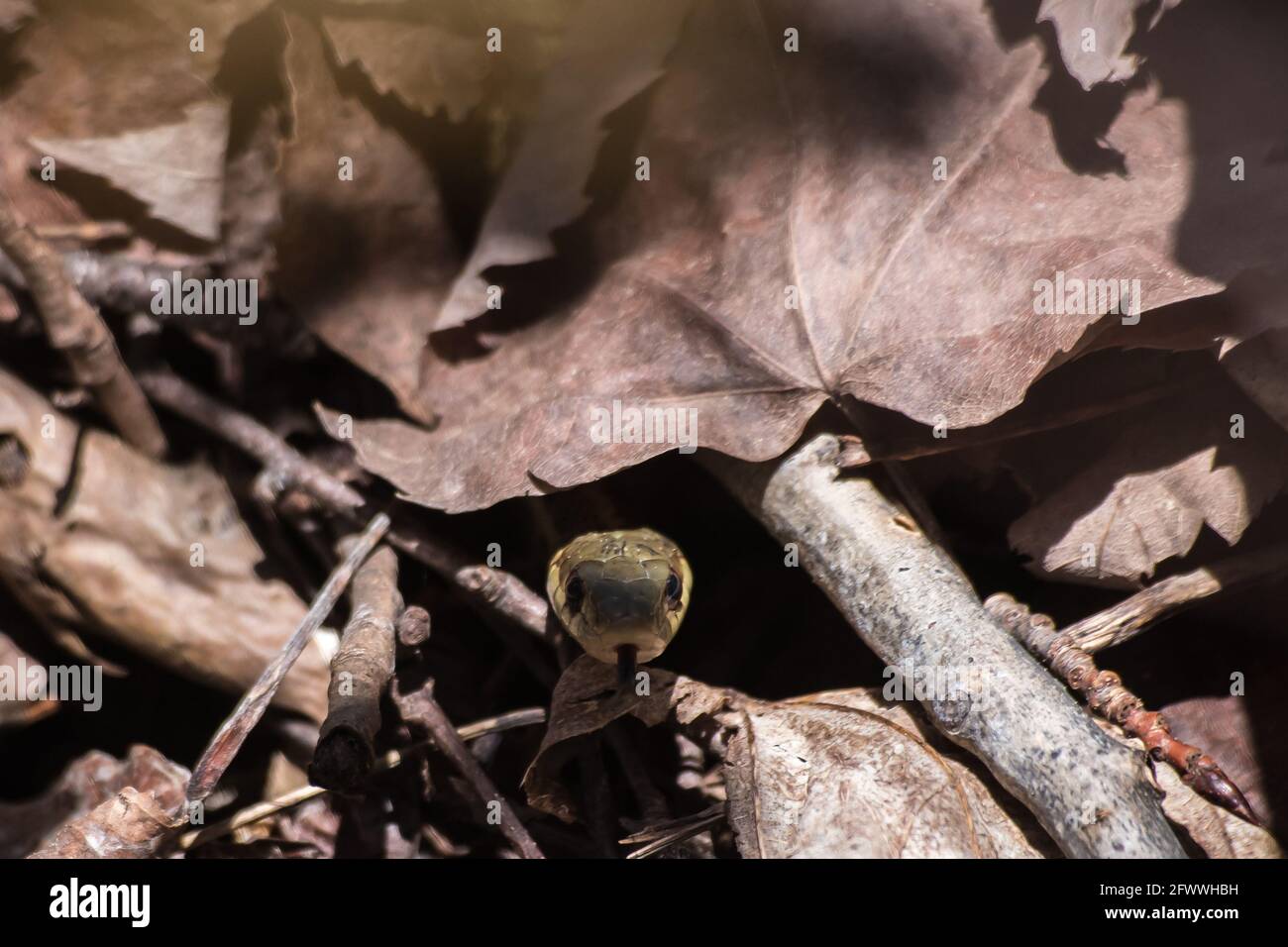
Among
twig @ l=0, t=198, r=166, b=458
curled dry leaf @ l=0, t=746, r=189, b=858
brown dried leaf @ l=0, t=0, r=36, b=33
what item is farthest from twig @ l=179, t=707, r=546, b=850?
brown dried leaf @ l=0, t=0, r=36, b=33

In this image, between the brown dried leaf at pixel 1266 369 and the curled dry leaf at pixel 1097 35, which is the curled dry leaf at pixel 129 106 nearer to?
the curled dry leaf at pixel 1097 35

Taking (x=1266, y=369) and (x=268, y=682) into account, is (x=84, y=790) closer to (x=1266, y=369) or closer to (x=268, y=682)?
(x=268, y=682)

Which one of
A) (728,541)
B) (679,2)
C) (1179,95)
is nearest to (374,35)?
(679,2)

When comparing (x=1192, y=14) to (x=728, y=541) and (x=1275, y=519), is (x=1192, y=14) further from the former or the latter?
(x=728, y=541)

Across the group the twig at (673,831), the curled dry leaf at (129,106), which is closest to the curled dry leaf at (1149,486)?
the twig at (673,831)

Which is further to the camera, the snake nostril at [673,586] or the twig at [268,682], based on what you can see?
the snake nostril at [673,586]

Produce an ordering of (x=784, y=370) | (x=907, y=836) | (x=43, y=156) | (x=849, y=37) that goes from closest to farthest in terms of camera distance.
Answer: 1. (x=907, y=836)
2. (x=784, y=370)
3. (x=849, y=37)
4. (x=43, y=156)
